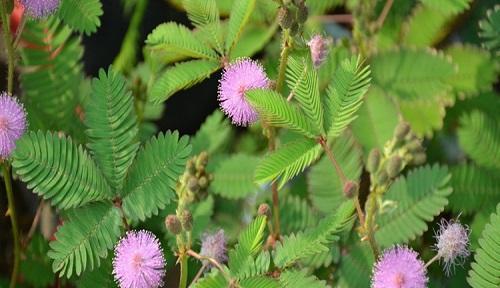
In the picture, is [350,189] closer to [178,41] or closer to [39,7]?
[178,41]

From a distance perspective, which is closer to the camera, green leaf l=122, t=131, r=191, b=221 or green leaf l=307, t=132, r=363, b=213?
green leaf l=122, t=131, r=191, b=221

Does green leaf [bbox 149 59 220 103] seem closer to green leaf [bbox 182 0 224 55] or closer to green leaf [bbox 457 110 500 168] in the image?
green leaf [bbox 182 0 224 55]

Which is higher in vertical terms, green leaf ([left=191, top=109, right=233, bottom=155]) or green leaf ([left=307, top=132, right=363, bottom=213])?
green leaf ([left=191, top=109, right=233, bottom=155])

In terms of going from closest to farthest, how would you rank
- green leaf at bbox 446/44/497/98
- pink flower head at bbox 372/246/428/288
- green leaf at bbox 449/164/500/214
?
1. pink flower head at bbox 372/246/428/288
2. green leaf at bbox 449/164/500/214
3. green leaf at bbox 446/44/497/98

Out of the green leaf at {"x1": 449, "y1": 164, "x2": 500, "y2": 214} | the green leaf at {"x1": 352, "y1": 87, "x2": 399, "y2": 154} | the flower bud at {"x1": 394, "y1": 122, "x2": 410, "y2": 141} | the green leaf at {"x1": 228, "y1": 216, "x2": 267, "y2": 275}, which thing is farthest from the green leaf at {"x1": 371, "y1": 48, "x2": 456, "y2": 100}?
the green leaf at {"x1": 228, "y1": 216, "x2": 267, "y2": 275}

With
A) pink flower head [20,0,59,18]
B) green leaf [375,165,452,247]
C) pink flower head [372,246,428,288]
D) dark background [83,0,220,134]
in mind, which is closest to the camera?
pink flower head [372,246,428,288]

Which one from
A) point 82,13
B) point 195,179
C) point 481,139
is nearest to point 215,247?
point 195,179

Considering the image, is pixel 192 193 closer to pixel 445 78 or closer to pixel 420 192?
pixel 420 192

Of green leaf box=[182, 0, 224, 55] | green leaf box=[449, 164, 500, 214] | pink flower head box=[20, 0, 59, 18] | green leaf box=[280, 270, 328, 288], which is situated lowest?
green leaf box=[449, 164, 500, 214]
